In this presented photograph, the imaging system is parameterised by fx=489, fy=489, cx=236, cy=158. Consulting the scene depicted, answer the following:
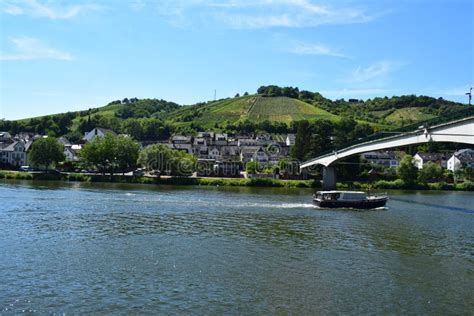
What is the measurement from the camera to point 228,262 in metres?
25.7

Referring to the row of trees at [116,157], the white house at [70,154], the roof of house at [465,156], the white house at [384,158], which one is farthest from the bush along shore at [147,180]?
the roof of house at [465,156]

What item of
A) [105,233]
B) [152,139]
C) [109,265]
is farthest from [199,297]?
[152,139]

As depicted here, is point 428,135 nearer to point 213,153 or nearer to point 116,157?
point 116,157

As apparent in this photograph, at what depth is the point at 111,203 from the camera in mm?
52281

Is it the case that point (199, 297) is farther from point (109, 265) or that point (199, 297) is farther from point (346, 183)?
point (346, 183)

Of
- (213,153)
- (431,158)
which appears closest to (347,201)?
(213,153)

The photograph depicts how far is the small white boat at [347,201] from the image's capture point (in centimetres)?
5688

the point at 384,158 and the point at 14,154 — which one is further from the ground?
the point at 14,154

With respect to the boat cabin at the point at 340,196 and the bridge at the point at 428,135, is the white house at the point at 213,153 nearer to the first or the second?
the bridge at the point at 428,135

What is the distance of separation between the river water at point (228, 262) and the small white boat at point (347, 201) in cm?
975

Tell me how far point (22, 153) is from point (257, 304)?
375 feet

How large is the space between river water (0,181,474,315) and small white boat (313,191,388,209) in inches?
384

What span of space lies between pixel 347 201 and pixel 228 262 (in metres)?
34.6

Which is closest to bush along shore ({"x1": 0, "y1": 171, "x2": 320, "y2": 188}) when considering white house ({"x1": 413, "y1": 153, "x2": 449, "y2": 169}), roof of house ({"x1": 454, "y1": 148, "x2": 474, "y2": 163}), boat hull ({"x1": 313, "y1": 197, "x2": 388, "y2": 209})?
boat hull ({"x1": 313, "y1": 197, "x2": 388, "y2": 209})
